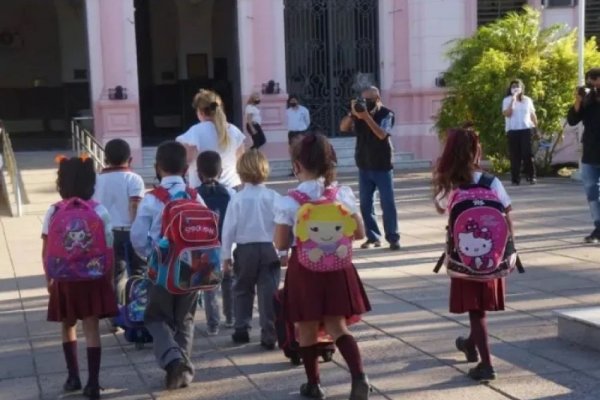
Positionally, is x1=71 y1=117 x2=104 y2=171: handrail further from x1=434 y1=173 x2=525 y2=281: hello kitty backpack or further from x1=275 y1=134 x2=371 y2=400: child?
x1=434 y1=173 x2=525 y2=281: hello kitty backpack

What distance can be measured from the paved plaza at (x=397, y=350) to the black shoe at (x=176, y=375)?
2.9 inches

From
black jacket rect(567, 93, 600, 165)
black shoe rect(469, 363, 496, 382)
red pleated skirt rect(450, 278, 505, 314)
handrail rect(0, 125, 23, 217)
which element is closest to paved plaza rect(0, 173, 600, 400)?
black shoe rect(469, 363, 496, 382)

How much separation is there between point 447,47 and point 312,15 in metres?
3.01

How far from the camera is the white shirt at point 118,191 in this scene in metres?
7.50

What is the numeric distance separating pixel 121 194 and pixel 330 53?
1512 centimetres

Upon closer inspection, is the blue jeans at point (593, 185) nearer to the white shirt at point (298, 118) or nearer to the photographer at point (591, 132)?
the photographer at point (591, 132)

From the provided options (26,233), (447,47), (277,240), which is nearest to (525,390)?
(277,240)

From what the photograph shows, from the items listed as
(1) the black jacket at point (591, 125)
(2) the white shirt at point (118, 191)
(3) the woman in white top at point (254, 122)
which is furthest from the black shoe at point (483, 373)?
(3) the woman in white top at point (254, 122)

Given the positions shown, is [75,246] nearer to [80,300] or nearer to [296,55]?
[80,300]

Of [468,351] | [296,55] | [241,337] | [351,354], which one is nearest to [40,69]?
[296,55]

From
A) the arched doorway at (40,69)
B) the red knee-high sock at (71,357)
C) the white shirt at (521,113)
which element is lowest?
the red knee-high sock at (71,357)

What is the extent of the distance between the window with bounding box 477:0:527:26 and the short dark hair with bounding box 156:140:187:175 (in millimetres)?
17157

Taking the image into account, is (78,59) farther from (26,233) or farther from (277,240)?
(277,240)

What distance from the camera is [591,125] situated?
10.7m
